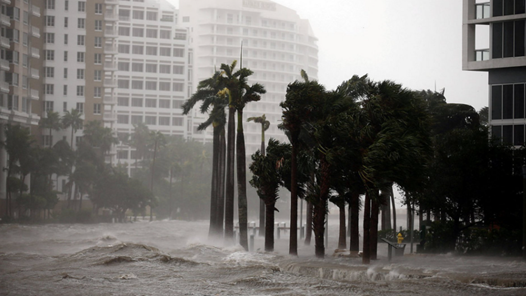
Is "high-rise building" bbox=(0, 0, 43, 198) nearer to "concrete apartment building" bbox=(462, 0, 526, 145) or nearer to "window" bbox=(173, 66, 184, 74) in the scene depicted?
"concrete apartment building" bbox=(462, 0, 526, 145)

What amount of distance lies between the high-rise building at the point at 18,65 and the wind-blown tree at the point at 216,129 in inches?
1665

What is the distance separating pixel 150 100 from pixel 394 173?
508 feet

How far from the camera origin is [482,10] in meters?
54.5

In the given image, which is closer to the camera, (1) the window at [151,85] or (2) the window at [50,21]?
(2) the window at [50,21]

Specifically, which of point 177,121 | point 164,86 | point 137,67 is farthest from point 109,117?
point 137,67

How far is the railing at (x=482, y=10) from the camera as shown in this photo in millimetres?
54125

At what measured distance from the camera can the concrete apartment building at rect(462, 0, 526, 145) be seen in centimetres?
5209

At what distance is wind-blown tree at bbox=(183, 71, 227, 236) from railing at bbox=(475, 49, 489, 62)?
2059 cm

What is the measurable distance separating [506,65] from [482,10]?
5243 millimetres

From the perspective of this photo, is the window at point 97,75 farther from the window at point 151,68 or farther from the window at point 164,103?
the window at point 151,68

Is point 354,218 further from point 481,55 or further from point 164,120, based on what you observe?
point 164,120

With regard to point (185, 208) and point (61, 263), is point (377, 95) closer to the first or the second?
point (61, 263)

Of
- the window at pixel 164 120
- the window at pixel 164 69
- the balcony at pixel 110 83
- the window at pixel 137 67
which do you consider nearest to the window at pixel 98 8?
the balcony at pixel 110 83

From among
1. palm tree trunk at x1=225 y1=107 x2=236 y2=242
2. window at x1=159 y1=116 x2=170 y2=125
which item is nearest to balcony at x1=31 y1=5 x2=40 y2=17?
palm tree trunk at x1=225 y1=107 x2=236 y2=242
